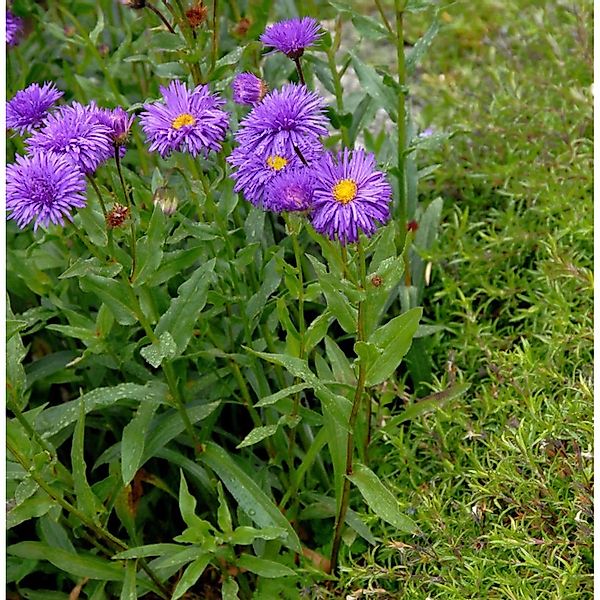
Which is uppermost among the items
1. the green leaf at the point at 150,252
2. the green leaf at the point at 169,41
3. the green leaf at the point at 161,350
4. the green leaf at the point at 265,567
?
the green leaf at the point at 169,41

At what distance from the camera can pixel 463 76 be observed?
2857mm

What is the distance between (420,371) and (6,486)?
0.84 metres

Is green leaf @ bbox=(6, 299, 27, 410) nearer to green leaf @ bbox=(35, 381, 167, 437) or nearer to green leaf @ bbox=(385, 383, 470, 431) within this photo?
green leaf @ bbox=(35, 381, 167, 437)

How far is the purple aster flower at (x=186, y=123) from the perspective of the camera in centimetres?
134

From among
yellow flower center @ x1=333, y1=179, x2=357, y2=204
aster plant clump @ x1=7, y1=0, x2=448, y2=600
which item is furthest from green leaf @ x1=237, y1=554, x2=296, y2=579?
yellow flower center @ x1=333, y1=179, x2=357, y2=204

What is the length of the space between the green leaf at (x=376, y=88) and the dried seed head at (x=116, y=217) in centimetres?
73

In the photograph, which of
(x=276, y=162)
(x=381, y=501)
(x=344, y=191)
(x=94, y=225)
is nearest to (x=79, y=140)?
(x=94, y=225)

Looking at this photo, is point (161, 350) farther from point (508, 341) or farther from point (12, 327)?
point (508, 341)

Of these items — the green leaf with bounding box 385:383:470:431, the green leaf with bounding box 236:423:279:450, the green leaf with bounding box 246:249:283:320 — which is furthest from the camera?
the green leaf with bounding box 385:383:470:431

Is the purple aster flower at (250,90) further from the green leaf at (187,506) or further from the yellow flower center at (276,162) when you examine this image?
the green leaf at (187,506)

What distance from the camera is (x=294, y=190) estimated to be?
124cm

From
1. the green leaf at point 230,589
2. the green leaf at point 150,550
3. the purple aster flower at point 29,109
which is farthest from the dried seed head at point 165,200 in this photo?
the green leaf at point 230,589

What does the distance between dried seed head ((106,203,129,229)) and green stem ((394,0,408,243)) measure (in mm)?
644

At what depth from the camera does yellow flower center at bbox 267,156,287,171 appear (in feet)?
4.31
